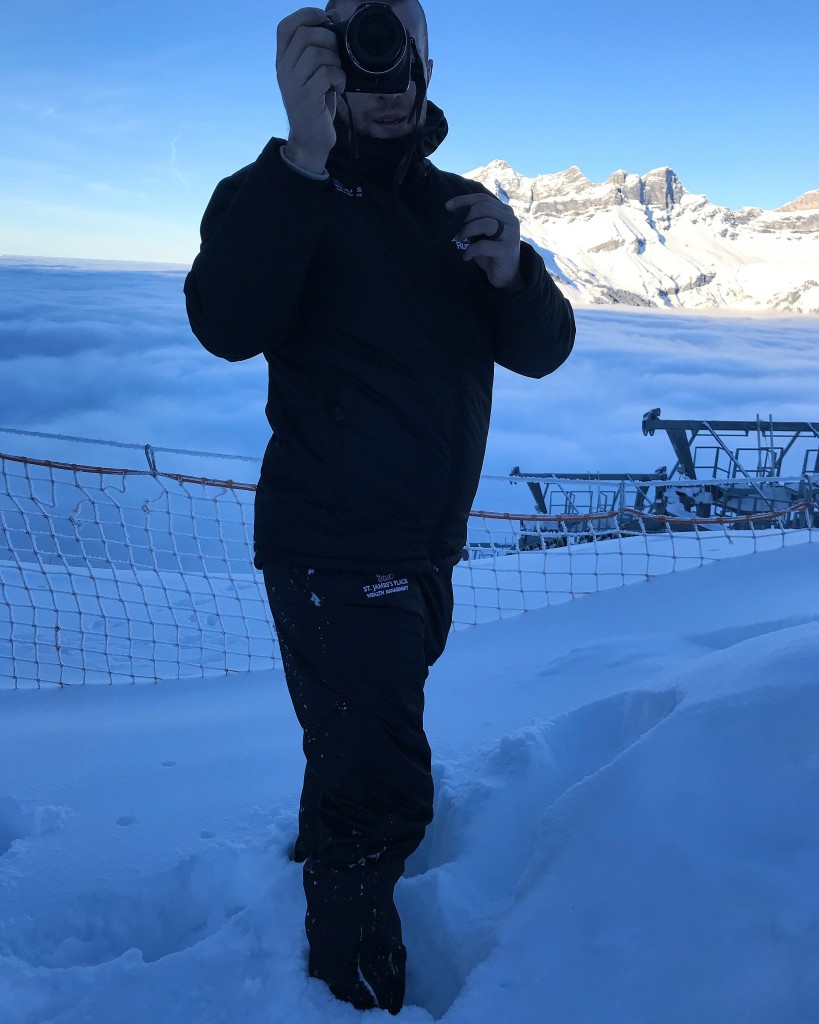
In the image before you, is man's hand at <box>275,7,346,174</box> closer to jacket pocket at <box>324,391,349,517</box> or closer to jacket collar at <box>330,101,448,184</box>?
jacket collar at <box>330,101,448,184</box>

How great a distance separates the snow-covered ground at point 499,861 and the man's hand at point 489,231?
0.92m

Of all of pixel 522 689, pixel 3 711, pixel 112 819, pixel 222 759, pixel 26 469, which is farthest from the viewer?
pixel 26 469

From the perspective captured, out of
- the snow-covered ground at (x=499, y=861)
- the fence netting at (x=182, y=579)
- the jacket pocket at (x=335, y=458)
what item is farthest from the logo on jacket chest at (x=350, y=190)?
the fence netting at (x=182, y=579)

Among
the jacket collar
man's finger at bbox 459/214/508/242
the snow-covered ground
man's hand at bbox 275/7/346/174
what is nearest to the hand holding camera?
man's hand at bbox 275/7/346/174

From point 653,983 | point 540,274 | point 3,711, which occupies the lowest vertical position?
point 3,711

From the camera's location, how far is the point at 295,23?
1.02 metres

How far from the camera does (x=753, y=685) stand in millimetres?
1526

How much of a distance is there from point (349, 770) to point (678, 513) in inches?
481

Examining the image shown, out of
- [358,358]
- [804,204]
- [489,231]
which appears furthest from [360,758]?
[804,204]

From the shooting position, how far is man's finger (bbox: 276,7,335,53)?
102 centimetres

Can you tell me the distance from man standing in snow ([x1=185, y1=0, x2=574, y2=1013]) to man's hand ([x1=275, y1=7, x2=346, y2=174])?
0.09 metres

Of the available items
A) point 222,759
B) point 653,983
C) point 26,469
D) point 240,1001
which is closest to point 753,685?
point 653,983

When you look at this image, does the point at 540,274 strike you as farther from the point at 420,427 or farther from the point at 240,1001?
the point at 240,1001

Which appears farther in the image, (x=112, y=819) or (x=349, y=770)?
(x=112, y=819)
